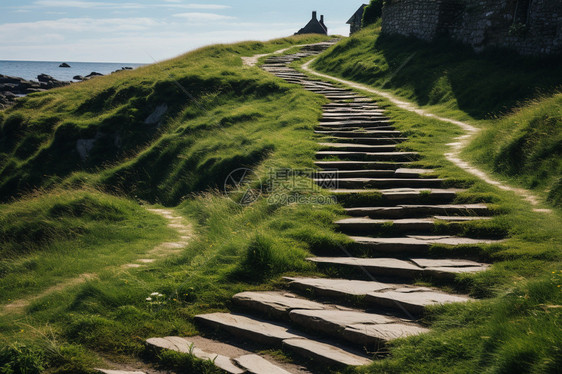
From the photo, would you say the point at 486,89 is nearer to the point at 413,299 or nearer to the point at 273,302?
the point at 413,299

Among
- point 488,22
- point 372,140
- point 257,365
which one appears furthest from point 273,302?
point 488,22

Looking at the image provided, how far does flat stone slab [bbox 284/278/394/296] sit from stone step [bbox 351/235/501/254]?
92 cm

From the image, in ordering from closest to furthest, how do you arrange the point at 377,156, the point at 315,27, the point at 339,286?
the point at 339,286, the point at 377,156, the point at 315,27

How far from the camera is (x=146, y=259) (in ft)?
24.3

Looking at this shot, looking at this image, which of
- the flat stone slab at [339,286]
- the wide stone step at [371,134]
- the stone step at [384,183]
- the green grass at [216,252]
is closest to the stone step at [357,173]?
the stone step at [384,183]

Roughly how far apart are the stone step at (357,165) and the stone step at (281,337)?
507 cm

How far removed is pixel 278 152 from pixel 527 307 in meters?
7.44

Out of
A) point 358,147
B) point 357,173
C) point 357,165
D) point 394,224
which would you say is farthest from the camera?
point 358,147

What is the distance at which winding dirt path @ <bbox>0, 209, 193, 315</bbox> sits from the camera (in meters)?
6.19

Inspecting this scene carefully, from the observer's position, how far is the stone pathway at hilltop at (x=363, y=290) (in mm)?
Result: 4445

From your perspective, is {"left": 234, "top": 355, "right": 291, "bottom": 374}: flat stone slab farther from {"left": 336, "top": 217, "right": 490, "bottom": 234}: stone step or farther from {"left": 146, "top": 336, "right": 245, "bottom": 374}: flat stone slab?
{"left": 336, "top": 217, "right": 490, "bottom": 234}: stone step

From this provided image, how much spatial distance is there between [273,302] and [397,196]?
11.4 ft

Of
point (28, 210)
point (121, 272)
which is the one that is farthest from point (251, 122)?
point (121, 272)

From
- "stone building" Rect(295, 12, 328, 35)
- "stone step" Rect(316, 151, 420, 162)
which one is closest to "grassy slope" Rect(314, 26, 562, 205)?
"stone step" Rect(316, 151, 420, 162)
